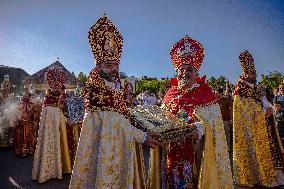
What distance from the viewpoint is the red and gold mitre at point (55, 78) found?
910 cm

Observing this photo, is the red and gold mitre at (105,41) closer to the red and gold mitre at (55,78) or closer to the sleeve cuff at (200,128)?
the sleeve cuff at (200,128)

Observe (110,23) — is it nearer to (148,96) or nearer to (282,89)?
(282,89)

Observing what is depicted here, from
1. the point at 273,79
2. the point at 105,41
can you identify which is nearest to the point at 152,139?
the point at 105,41

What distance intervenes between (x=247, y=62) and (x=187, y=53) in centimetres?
335

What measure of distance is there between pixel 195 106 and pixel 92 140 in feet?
4.77

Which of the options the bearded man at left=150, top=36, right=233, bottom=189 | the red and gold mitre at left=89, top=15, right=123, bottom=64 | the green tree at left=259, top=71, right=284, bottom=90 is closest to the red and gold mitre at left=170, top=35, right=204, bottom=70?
the bearded man at left=150, top=36, right=233, bottom=189

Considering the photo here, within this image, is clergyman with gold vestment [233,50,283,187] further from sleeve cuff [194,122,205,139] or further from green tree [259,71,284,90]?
green tree [259,71,284,90]

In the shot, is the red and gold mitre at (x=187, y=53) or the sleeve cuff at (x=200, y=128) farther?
the red and gold mitre at (x=187, y=53)

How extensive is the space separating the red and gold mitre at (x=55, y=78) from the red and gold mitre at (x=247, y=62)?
461 cm

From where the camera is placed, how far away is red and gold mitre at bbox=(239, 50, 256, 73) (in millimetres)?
7859

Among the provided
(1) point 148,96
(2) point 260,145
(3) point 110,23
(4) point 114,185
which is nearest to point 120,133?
(4) point 114,185

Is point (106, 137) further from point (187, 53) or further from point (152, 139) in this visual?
point (187, 53)

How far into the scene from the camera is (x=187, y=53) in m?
4.99

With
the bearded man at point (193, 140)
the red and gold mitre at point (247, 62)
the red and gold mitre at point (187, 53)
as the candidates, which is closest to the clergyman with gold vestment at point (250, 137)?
the red and gold mitre at point (247, 62)
